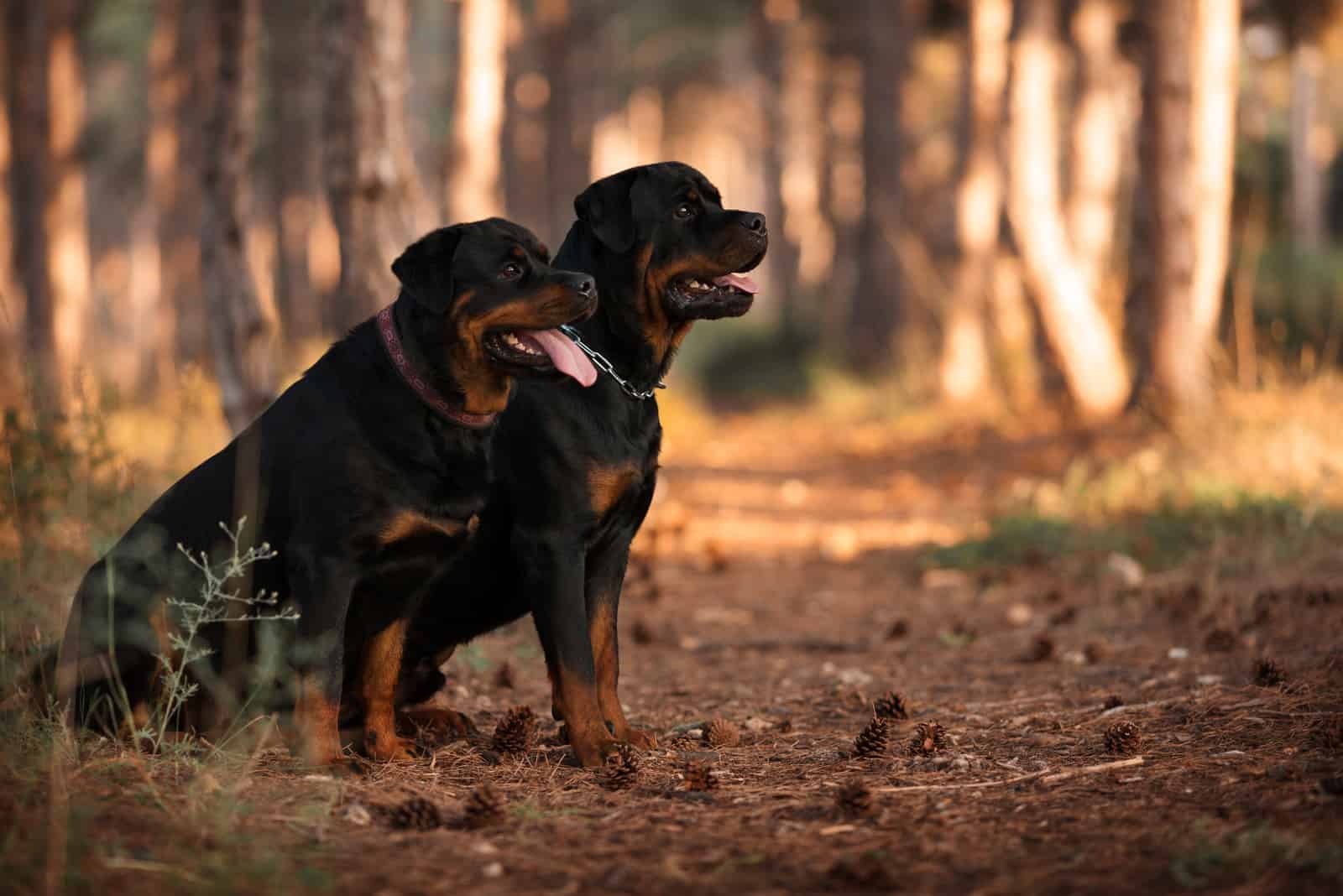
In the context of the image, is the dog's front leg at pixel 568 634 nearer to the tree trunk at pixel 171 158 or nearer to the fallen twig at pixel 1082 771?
the fallen twig at pixel 1082 771

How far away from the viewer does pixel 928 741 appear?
14.0ft

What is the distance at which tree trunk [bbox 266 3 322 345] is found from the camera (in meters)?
26.8

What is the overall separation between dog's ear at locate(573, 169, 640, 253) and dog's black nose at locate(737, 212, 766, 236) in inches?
15.8

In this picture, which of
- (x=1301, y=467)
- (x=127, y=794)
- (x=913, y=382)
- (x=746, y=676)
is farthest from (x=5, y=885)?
(x=913, y=382)

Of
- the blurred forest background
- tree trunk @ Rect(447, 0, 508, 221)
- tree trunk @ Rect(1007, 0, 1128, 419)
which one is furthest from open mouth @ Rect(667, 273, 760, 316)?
tree trunk @ Rect(447, 0, 508, 221)

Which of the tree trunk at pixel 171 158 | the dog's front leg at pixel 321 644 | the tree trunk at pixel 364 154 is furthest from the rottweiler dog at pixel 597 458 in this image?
the tree trunk at pixel 171 158

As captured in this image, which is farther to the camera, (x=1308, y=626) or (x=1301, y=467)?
(x=1301, y=467)

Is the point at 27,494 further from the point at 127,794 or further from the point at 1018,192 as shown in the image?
the point at 1018,192

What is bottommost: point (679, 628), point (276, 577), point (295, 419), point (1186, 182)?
point (679, 628)

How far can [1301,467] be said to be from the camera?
8430 mm

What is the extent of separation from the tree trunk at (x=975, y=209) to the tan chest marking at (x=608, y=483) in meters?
12.9

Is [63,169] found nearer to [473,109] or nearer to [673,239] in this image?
[473,109]

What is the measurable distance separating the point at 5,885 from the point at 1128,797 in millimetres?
2610

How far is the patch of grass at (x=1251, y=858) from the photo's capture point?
287 centimetres
